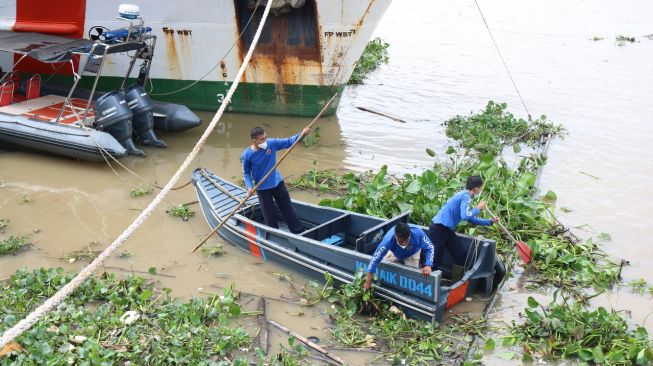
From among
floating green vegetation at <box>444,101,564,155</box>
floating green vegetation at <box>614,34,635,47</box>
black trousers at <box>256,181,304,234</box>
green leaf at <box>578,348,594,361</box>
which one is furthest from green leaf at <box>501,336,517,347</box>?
floating green vegetation at <box>614,34,635,47</box>

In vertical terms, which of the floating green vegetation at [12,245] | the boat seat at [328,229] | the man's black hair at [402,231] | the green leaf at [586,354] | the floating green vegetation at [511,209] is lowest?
the floating green vegetation at [12,245]

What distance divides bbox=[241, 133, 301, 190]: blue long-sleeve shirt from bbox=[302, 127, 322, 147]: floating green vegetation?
13.8 ft

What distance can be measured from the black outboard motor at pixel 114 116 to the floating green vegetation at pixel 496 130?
6069 mm

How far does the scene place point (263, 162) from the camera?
7984 millimetres

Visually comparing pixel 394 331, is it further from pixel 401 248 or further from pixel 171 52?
pixel 171 52

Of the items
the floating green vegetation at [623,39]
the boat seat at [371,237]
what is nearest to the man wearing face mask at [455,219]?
the boat seat at [371,237]

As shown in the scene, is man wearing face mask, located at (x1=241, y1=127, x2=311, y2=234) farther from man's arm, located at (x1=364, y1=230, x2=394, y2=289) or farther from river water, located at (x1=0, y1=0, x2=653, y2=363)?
man's arm, located at (x1=364, y1=230, x2=394, y2=289)

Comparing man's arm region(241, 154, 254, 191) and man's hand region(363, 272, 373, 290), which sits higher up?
man's arm region(241, 154, 254, 191)

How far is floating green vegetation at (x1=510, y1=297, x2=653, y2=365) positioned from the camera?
586 cm

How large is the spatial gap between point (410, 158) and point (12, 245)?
673 centimetres

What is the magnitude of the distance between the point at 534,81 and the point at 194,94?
8.87 m

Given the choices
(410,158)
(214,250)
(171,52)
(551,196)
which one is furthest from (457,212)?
(171,52)

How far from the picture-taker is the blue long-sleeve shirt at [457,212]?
6.84 meters

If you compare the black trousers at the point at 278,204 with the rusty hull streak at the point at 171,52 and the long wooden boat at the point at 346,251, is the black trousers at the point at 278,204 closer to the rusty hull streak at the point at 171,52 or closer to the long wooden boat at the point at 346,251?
the long wooden boat at the point at 346,251
